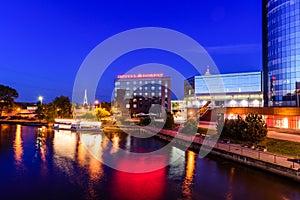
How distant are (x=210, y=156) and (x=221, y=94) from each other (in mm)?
83474

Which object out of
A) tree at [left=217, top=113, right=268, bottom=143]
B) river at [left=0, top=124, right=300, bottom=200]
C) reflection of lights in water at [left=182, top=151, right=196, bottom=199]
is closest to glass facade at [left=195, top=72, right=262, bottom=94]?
tree at [left=217, top=113, right=268, bottom=143]

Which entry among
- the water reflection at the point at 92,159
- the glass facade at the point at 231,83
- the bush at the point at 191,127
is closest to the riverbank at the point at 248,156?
the bush at the point at 191,127

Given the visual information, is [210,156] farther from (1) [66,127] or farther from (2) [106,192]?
(1) [66,127]

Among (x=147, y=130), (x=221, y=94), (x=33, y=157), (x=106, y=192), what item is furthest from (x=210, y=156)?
(x=221, y=94)

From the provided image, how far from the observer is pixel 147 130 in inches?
2576

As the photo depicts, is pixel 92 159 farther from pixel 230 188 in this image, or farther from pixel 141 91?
pixel 141 91

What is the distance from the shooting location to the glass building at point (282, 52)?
265 ft

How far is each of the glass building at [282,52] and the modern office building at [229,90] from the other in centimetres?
1364

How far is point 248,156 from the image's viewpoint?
1145 inches

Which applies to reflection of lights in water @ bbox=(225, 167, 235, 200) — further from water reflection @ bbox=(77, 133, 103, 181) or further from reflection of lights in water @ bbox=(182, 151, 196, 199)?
water reflection @ bbox=(77, 133, 103, 181)

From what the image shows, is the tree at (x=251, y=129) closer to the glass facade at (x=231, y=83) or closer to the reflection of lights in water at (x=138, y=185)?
the reflection of lights in water at (x=138, y=185)

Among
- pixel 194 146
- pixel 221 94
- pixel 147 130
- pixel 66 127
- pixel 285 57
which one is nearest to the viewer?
pixel 194 146

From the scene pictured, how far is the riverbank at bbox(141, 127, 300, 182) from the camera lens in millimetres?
23945

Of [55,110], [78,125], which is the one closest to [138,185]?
[78,125]
